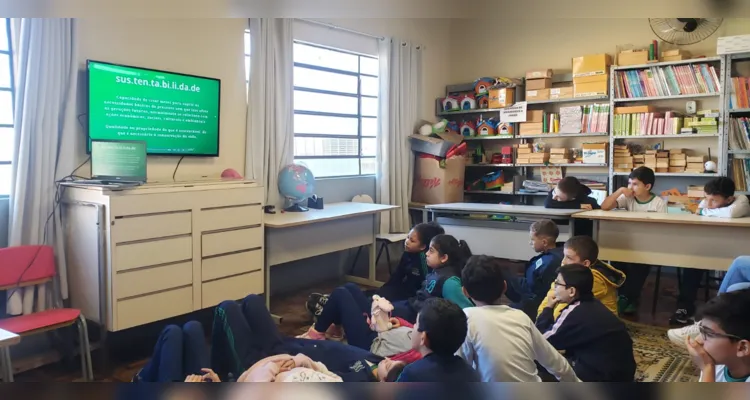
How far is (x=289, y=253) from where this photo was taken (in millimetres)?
4059

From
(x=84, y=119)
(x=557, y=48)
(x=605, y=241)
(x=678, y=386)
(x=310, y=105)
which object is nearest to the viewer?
(x=678, y=386)

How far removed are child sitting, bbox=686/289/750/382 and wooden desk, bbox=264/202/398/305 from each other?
2828mm

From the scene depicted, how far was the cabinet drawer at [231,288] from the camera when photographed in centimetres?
342

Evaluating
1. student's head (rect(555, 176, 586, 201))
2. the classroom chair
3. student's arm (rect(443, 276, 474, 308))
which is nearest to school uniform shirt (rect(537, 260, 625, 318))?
student's arm (rect(443, 276, 474, 308))

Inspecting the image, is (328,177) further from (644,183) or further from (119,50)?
(644,183)

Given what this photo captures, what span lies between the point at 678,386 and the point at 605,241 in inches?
161

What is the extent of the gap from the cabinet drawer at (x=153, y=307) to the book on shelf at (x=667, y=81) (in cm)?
439

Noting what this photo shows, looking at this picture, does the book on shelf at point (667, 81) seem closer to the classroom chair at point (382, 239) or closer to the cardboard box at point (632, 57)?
the cardboard box at point (632, 57)

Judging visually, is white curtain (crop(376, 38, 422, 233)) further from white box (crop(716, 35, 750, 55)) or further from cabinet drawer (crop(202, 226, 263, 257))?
white box (crop(716, 35, 750, 55))

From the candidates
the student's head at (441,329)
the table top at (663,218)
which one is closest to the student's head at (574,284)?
the student's head at (441,329)

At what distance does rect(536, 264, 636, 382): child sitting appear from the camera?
2105 mm

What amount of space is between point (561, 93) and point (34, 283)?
16.1ft

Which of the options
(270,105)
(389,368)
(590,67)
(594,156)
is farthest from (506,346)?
(590,67)

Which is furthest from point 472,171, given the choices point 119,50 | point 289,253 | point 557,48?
point 119,50
